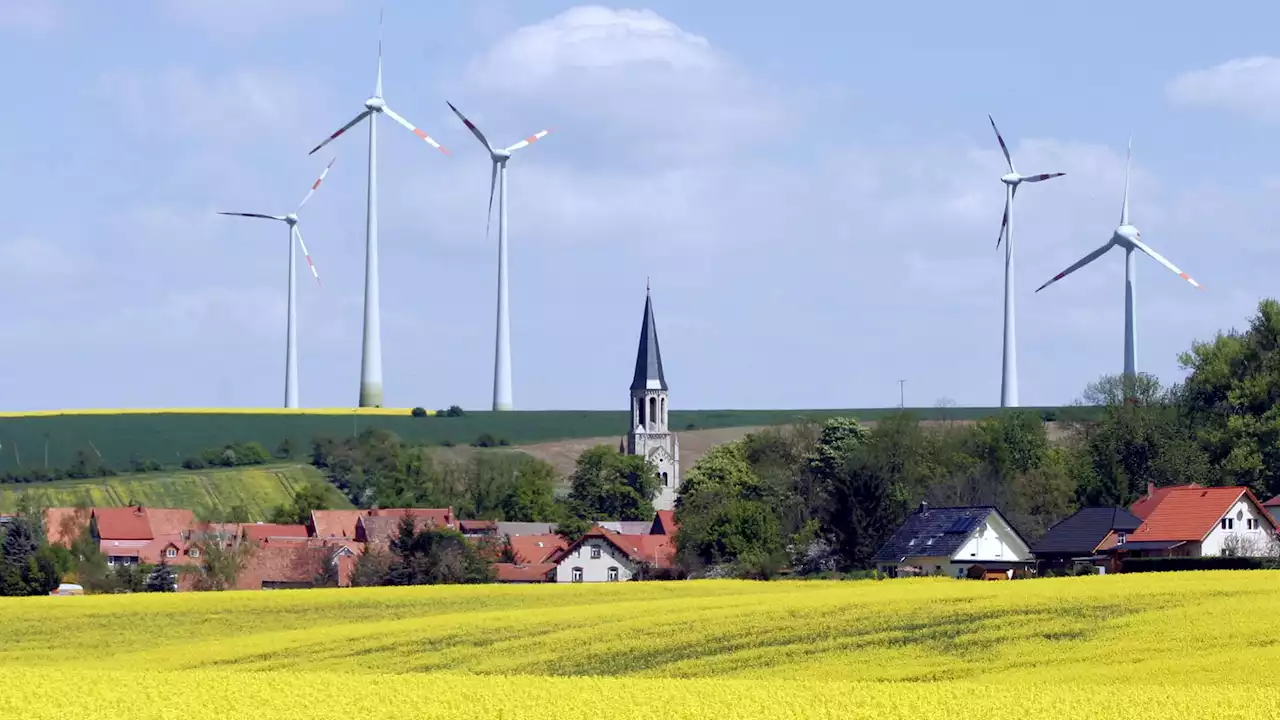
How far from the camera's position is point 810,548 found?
111m

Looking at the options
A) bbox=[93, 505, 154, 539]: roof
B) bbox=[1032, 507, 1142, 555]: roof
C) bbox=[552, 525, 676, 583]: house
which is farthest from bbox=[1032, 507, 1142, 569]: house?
bbox=[93, 505, 154, 539]: roof

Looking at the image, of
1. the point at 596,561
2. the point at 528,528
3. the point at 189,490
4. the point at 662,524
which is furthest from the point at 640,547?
the point at 189,490

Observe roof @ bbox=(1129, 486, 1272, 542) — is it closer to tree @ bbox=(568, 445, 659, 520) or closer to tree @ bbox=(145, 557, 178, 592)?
tree @ bbox=(145, 557, 178, 592)

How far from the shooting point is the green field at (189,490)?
18088cm

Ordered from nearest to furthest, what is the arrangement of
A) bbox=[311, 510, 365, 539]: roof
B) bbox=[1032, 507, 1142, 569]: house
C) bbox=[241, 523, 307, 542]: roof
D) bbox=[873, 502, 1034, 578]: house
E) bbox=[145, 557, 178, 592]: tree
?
1. bbox=[1032, 507, 1142, 569]: house
2. bbox=[873, 502, 1034, 578]: house
3. bbox=[145, 557, 178, 592]: tree
4. bbox=[241, 523, 307, 542]: roof
5. bbox=[311, 510, 365, 539]: roof

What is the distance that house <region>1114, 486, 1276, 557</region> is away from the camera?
8850cm

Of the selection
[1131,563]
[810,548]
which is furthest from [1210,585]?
[810,548]

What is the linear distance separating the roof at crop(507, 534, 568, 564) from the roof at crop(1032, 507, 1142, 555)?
43.0 m

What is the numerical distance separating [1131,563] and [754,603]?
20910 mm

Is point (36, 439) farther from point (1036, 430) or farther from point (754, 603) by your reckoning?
point (754, 603)

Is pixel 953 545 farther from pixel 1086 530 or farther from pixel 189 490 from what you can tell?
pixel 189 490

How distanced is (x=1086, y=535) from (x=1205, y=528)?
8912 millimetres

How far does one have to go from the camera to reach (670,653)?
1909 inches

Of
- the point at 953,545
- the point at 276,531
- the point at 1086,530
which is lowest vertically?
the point at 276,531
